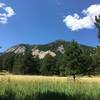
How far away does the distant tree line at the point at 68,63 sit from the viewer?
3882 cm

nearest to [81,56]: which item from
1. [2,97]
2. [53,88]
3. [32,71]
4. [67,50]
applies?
[67,50]

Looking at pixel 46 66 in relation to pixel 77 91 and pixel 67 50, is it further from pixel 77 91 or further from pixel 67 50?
pixel 77 91

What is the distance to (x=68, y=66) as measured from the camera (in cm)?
4644

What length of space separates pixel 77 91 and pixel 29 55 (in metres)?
82.7

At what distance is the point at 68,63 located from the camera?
46438 mm

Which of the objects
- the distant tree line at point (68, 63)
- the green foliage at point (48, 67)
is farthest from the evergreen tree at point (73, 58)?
the green foliage at point (48, 67)

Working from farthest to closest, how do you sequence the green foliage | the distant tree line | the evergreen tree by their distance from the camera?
the green foliage, the evergreen tree, the distant tree line

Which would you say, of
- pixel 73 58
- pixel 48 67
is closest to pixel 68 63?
pixel 73 58

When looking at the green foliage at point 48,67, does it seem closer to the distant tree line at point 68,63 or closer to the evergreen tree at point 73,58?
the distant tree line at point 68,63

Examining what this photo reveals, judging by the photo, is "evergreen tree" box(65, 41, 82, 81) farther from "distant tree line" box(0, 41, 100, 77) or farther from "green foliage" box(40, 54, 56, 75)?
"green foliage" box(40, 54, 56, 75)

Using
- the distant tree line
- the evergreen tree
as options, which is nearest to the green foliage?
the distant tree line

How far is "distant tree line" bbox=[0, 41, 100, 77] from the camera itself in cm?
3882

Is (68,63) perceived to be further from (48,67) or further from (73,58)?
(48,67)

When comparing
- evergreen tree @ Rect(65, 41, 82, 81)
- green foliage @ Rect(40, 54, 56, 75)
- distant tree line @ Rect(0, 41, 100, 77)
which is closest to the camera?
distant tree line @ Rect(0, 41, 100, 77)
